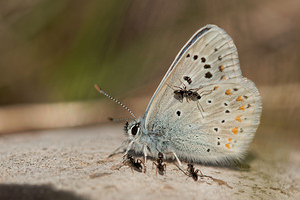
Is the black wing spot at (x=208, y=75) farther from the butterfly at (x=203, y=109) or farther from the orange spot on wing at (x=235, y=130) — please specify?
the orange spot on wing at (x=235, y=130)

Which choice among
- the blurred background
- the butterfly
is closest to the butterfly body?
the butterfly

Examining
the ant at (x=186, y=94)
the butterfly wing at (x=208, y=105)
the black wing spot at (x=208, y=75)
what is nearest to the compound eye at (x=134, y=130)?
the butterfly wing at (x=208, y=105)

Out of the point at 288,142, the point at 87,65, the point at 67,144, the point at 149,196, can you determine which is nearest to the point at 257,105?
the point at 149,196

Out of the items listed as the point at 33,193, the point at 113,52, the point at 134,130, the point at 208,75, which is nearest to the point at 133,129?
the point at 134,130

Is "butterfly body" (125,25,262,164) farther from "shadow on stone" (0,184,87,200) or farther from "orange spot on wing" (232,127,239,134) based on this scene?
"shadow on stone" (0,184,87,200)

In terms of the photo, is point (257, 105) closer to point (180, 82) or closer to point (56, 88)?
point (180, 82)

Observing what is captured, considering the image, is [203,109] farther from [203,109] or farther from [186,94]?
[186,94]
